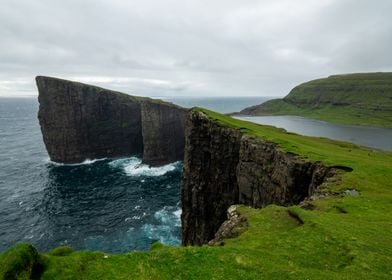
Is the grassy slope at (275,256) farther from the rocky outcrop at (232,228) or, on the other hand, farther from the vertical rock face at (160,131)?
the vertical rock face at (160,131)

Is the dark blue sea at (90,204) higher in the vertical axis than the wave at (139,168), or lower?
lower

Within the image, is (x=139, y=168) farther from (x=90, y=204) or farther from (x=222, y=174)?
(x=222, y=174)

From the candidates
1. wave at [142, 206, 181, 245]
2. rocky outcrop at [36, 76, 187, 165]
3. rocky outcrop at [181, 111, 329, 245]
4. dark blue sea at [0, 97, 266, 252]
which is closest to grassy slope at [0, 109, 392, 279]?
rocky outcrop at [181, 111, 329, 245]

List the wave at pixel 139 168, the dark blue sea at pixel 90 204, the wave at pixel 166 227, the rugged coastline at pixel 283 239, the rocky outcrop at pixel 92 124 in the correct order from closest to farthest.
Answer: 1. the rugged coastline at pixel 283 239
2. the dark blue sea at pixel 90 204
3. the wave at pixel 166 227
4. the wave at pixel 139 168
5. the rocky outcrop at pixel 92 124

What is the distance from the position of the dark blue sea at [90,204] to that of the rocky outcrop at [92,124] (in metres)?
5.24

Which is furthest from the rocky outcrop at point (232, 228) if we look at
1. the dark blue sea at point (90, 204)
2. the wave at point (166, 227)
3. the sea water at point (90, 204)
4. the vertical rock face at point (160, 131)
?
the vertical rock face at point (160, 131)

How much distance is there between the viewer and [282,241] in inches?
715

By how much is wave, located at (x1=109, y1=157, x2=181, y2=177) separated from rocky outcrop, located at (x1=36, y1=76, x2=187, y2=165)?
2.67 m

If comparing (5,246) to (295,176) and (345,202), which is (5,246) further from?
(345,202)

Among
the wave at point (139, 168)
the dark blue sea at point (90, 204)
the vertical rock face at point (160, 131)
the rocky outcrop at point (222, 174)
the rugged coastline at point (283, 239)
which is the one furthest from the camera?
the vertical rock face at point (160, 131)

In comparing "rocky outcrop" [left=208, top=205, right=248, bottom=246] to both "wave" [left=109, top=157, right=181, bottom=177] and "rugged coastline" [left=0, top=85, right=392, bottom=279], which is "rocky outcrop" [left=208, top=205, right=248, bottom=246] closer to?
"rugged coastline" [left=0, top=85, right=392, bottom=279]

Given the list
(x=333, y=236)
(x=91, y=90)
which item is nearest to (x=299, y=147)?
(x=333, y=236)

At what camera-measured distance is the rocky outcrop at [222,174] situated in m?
39.4

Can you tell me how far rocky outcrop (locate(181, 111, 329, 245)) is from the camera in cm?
3941
